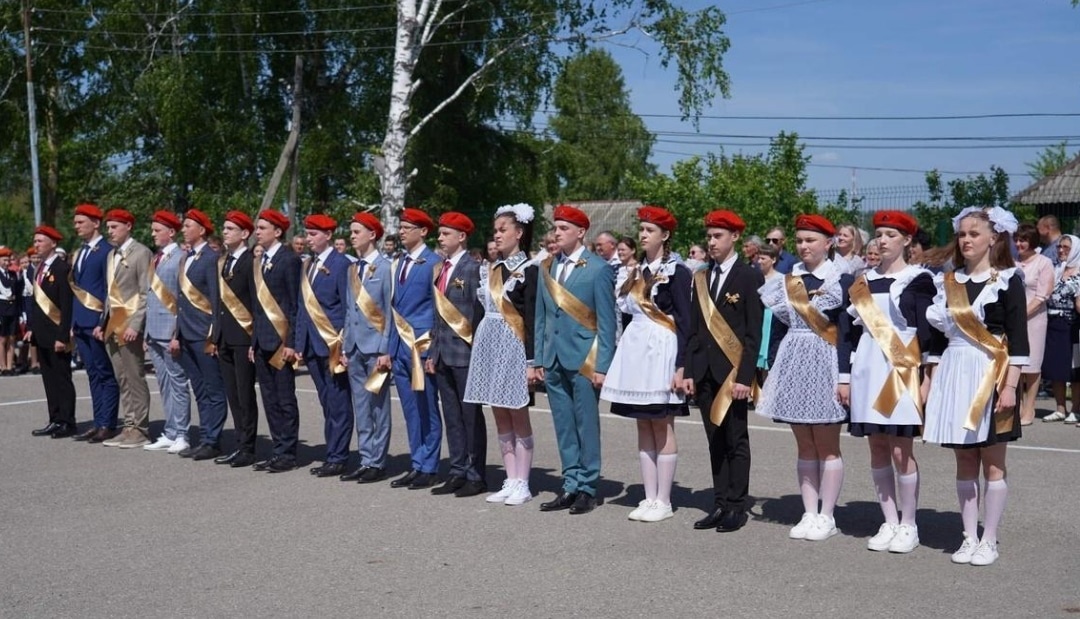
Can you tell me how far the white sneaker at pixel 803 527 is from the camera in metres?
7.60

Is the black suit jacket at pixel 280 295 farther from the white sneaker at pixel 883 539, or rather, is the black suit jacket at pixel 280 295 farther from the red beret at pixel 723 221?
the white sneaker at pixel 883 539

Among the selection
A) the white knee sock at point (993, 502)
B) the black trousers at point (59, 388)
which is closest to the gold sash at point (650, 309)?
the white knee sock at point (993, 502)

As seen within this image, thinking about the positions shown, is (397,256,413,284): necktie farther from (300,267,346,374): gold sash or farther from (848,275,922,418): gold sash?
(848,275,922,418): gold sash

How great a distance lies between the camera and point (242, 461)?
1064cm

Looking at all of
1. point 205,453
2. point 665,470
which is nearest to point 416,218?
point 665,470

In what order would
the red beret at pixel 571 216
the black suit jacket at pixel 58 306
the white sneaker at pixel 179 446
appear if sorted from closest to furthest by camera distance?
the red beret at pixel 571 216 → the white sneaker at pixel 179 446 → the black suit jacket at pixel 58 306

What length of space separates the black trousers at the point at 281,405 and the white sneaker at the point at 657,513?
3.47m

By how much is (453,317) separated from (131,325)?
3.75 metres

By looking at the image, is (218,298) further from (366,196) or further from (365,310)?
(366,196)

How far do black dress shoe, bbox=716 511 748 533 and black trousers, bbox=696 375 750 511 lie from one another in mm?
37

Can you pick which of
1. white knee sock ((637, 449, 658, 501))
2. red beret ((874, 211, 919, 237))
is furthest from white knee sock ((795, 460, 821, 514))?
red beret ((874, 211, 919, 237))

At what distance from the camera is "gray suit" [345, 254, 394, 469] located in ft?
32.3

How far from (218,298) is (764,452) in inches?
188

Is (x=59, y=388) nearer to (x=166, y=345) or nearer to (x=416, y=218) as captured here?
(x=166, y=345)
